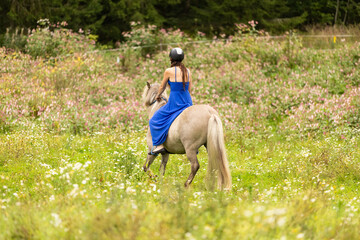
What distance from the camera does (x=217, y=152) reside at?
6.59 meters

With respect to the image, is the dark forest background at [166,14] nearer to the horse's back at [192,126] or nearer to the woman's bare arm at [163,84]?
the woman's bare arm at [163,84]

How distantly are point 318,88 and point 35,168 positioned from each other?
9.98 metres

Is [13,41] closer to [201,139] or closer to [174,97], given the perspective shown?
[174,97]

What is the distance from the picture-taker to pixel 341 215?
5109 millimetres

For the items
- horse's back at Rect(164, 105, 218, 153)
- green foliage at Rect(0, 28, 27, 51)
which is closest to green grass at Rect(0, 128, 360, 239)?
A: horse's back at Rect(164, 105, 218, 153)

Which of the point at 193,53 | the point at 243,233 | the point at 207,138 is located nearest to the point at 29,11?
the point at 193,53

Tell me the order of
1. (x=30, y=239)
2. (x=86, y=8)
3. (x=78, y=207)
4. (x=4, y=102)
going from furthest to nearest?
1. (x=86, y=8)
2. (x=4, y=102)
3. (x=78, y=207)
4. (x=30, y=239)

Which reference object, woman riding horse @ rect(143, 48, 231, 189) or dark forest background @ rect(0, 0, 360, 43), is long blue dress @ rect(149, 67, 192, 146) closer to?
woman riding horse @ rect(143, 48, 231, 189)

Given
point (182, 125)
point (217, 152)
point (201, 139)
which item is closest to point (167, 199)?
point (217, 152)

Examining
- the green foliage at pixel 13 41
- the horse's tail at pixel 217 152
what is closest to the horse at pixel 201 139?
the horse's tail at pixel 217 152

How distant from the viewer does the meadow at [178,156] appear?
4.11m

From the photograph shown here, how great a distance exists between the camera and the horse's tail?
21.6ft

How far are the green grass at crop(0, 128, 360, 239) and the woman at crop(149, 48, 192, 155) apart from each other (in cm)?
85

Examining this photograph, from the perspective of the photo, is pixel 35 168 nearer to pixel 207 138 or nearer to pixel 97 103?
pixel 207 138
